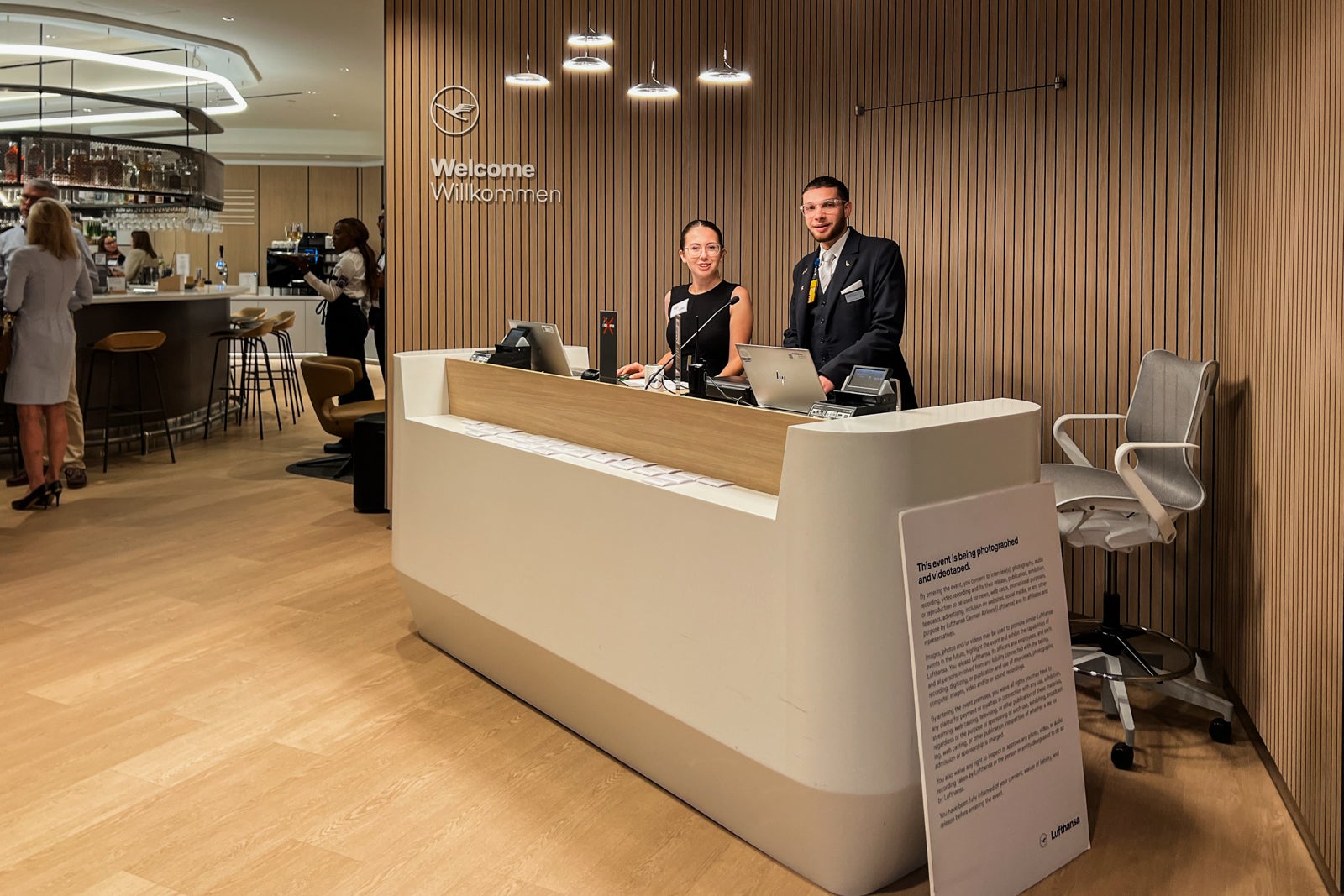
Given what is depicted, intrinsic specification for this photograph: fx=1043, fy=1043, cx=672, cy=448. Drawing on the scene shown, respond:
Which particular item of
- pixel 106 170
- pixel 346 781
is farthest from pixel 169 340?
pixel 346 781

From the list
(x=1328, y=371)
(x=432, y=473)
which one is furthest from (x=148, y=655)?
(x=1328, y=371)

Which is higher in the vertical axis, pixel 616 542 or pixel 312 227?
pixel 312 227

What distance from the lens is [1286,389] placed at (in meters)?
3.28

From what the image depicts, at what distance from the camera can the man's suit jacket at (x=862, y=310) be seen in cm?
428

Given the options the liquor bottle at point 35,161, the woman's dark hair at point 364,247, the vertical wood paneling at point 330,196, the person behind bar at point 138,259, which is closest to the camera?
the woman's dark hair at point 364,247

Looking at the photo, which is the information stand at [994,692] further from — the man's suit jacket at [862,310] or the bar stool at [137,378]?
the bar stool at [137,378]

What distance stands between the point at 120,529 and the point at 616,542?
175 inches

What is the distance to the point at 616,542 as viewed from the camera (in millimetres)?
3238

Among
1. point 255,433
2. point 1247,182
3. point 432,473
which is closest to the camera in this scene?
point 1247,182

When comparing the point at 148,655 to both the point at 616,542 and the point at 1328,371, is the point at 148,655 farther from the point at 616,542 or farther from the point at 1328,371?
the point at 1328,371

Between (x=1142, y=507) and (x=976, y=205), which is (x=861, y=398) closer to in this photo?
(x=1142, y=507)

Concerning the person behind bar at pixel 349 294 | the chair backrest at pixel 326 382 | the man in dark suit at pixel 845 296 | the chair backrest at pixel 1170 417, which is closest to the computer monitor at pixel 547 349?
the man in dark suit at pixel 845 296

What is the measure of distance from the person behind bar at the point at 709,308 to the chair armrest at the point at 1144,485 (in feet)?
5.36

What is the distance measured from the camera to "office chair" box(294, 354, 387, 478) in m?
7.63
